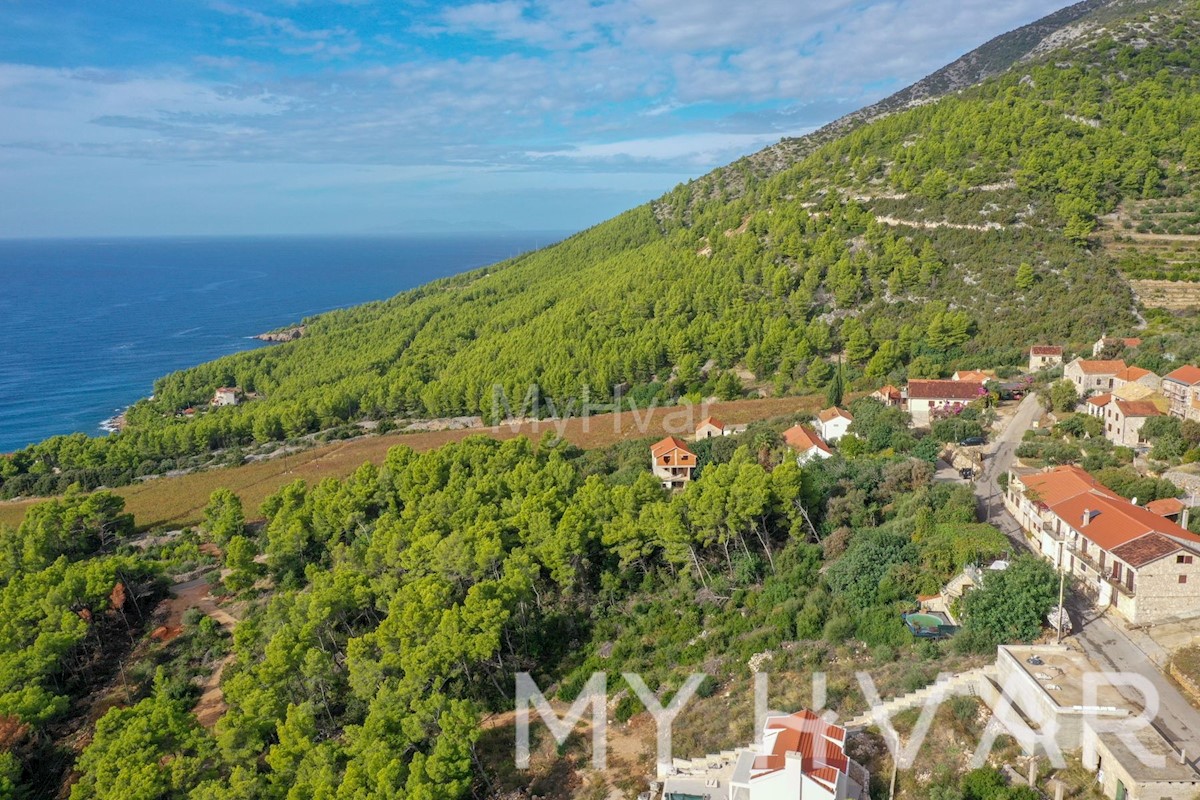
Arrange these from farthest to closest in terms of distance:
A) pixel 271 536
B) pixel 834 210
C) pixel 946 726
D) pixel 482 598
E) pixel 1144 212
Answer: pixel 834 210 < pixel 1144 212 < pixel 271 536 < pixel 482 598 < pixel 946 726

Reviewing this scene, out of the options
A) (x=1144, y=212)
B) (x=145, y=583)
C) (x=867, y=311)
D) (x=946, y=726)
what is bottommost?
(x=145, y=583)

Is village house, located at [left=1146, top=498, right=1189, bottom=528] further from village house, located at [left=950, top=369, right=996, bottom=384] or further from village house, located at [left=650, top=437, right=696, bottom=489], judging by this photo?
village house, located at [left=950, top=369, right=996, bottom=384]

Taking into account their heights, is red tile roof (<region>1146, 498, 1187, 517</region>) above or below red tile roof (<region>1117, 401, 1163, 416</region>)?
below

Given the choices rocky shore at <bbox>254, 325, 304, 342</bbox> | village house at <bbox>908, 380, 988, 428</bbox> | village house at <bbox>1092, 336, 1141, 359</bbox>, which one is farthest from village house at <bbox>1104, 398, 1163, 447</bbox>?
rocky shore at <bbox>254, 325, 304, 342</bbox>

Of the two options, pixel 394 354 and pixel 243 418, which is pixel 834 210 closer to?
pixel 394 354

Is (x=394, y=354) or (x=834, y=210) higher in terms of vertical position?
(x=834, y=210)

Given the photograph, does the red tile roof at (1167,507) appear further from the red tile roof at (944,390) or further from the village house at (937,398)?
the red tile roof at (944,390)

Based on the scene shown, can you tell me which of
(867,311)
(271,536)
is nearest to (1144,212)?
(867,311)
